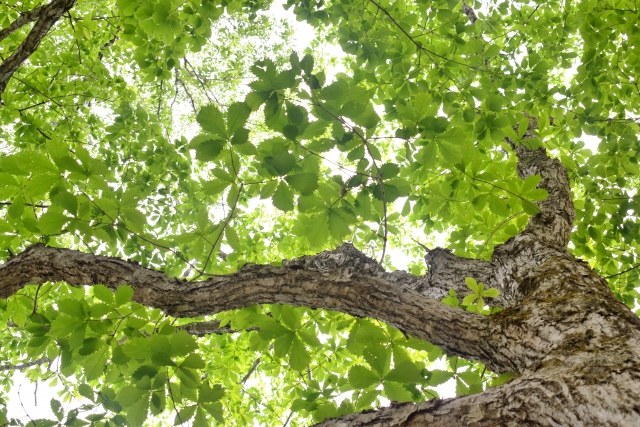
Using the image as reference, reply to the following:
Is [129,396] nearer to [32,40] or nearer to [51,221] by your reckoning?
[51,221]

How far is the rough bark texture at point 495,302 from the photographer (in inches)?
31.2

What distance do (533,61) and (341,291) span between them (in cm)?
262

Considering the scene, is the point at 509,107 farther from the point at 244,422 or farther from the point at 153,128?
the point at 244,422

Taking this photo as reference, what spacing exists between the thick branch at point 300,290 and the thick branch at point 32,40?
1.11 m

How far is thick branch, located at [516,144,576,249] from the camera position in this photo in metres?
2.17

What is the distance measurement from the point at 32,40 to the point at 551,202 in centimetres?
354

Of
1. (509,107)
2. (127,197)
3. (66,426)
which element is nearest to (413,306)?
(127,197)

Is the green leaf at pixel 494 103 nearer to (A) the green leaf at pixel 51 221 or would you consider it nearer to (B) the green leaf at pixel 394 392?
(B) the green leaf at pixel 394 392

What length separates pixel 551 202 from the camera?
2502mm

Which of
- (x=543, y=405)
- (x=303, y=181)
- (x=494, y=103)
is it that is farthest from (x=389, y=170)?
(x=494, y=103)

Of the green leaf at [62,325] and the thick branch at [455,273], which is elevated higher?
the thick branch at [455,273]

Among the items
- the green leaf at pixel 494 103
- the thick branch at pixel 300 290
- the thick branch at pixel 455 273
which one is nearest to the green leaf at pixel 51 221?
the thick branch at pixel 300 290

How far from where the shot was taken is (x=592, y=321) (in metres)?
1.05

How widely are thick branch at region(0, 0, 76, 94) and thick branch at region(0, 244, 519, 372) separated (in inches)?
43.7
